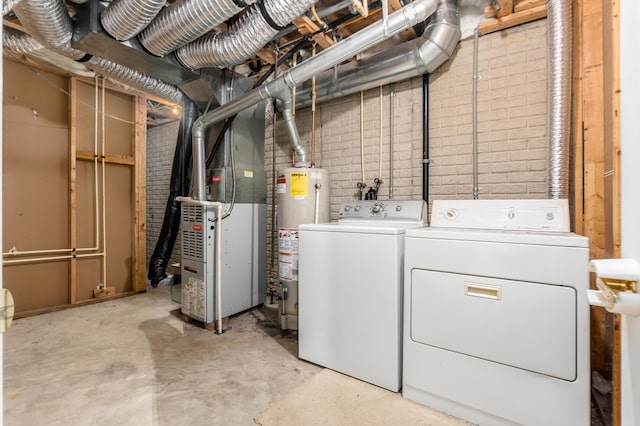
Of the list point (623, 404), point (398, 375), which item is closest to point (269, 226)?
point (398, 375)

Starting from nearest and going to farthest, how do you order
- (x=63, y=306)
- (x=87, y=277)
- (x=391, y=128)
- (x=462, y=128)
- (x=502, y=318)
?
(x=502, y=318) < (x=462, y=128) < (x=391, y=128) < (x=63, y=306) < (x=87, y=277)

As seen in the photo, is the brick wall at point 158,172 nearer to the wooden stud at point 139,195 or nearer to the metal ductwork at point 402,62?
the wooden stud at point 139,195

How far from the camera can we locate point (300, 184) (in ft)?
8.67

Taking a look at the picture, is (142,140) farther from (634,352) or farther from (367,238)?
(634,352)

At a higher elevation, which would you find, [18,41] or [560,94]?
[18,41]

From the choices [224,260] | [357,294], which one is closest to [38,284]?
[224,260]

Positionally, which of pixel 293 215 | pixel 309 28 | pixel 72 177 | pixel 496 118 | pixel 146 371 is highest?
pixel 309 28

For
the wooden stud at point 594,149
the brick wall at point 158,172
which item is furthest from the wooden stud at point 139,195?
the wooden stud at point 594,149

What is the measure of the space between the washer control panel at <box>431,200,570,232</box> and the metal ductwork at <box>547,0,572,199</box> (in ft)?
1.02

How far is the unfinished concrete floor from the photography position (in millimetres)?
1681

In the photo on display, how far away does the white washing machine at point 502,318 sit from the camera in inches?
54.2

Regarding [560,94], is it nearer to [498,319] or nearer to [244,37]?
[498,319]

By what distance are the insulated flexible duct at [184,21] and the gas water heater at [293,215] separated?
3.98 feet

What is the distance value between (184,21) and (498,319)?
261 centimetres
